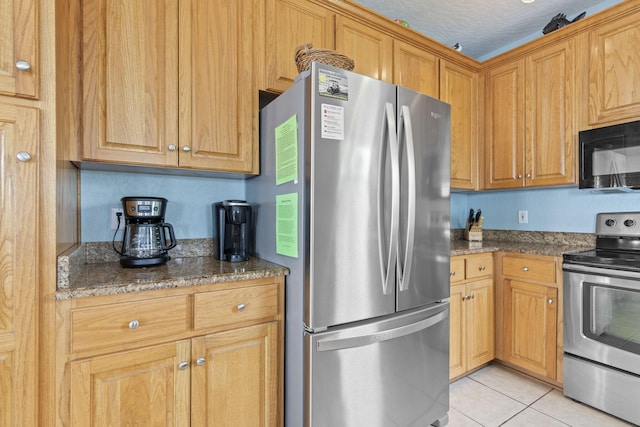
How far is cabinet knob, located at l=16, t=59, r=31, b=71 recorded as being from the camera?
1000mm

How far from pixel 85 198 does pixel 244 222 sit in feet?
2.60

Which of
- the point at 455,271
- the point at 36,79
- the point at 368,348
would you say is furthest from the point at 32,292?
the point at 455,271

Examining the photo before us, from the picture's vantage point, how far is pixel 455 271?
211cm

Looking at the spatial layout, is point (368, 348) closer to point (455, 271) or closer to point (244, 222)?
point (244, 222)

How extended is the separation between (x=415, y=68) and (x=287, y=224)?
64.8 inches

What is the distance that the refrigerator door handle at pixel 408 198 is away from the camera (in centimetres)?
147

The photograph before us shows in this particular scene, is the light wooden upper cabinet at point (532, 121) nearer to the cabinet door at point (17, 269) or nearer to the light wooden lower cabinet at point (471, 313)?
the light wooden lower cabinet at point (471, 313)

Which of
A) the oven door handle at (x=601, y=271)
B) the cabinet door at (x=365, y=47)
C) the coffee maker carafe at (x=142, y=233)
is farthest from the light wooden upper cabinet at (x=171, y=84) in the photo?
the oven door handle at (x=601, y=271)

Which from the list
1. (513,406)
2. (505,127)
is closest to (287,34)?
(505,127)

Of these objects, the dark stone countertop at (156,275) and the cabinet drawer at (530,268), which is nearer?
the dark stone countertop at (156,275)

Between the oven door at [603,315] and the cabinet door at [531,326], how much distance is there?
98 millimetres

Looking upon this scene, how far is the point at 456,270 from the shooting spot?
6.96 ft

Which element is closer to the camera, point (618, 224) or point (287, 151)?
point (287, 151)

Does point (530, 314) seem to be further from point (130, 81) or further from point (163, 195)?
point (130, 81)
